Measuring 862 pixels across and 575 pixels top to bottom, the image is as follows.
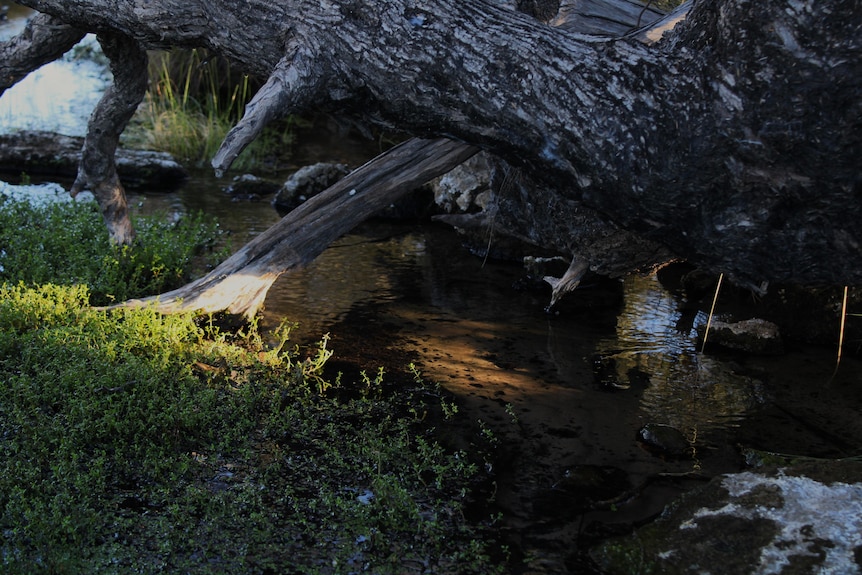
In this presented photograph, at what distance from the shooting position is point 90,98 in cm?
1460

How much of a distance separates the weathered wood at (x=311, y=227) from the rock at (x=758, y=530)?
10.6 ft

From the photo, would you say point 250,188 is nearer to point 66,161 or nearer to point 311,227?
point 66,161

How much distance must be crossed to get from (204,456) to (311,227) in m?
2.29

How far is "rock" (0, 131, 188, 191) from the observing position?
10914 millimetres

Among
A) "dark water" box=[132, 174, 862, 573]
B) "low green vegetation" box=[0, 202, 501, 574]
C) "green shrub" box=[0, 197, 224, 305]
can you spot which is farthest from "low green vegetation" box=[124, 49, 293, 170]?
"low green vegetation" box=[0, 202, 501, 574]

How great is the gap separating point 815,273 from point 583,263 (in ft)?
8.00

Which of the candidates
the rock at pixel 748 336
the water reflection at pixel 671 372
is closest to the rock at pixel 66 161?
the water reflection at pixel 671 372

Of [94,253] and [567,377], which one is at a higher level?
[567,377]

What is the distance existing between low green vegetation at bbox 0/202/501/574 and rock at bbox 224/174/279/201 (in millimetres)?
4355

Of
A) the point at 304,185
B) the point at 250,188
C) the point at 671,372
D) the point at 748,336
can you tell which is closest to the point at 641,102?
the point at 671,372

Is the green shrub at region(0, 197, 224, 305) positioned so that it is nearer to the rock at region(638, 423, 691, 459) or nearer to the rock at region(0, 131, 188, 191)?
the rock at region(0, 131, 188, 191)

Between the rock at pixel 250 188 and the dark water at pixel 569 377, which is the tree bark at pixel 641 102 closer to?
the dark water at pixel 569 377

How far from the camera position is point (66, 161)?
11148 mm

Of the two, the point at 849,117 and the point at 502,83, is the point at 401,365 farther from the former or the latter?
the point at 849,117
